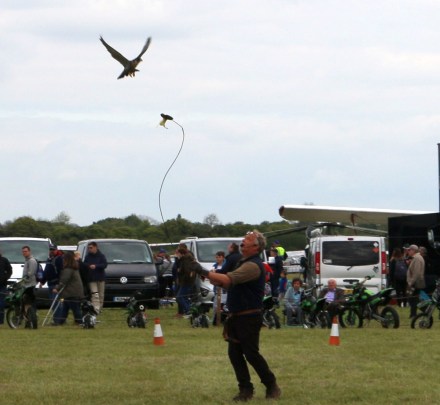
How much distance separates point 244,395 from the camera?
1209cm

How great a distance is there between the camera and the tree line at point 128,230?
58438mm

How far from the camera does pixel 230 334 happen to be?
12.1 m

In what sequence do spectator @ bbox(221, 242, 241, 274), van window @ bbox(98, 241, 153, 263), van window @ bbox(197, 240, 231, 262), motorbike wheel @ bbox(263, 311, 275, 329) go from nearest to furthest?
spectator @ bbox(221, 242, 241, 274) < motorbike wheel @ bbox(263, 311, 275, 329) < van window @ bbox(197, 240, 231, 262) < van window @ bbox(98, 241, 153, 263)

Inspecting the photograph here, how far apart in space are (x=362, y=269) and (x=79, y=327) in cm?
954

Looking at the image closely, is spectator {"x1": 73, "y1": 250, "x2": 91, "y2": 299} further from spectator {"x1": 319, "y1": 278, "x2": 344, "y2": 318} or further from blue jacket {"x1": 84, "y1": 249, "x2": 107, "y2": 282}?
spectator {"x1": 319, "y1": 278, "x2": 344, "y2": 318}

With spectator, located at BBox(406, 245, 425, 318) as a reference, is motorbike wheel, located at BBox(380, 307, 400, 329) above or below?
below

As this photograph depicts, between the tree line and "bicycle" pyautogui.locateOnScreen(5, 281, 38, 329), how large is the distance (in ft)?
97.5

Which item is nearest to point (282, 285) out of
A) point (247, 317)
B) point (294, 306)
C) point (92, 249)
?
point (92, 249)

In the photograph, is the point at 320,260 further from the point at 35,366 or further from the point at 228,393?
the point at 228,393

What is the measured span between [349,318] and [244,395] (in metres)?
11.5

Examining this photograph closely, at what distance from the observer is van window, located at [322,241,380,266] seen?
104 ft

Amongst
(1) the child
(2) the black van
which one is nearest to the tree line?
(1) the child

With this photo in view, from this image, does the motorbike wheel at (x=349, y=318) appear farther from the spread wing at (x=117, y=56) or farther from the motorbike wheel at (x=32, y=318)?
the spread wing at (x=117, y=56)

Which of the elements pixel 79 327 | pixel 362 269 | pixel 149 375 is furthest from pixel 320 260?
pixel 149 375
